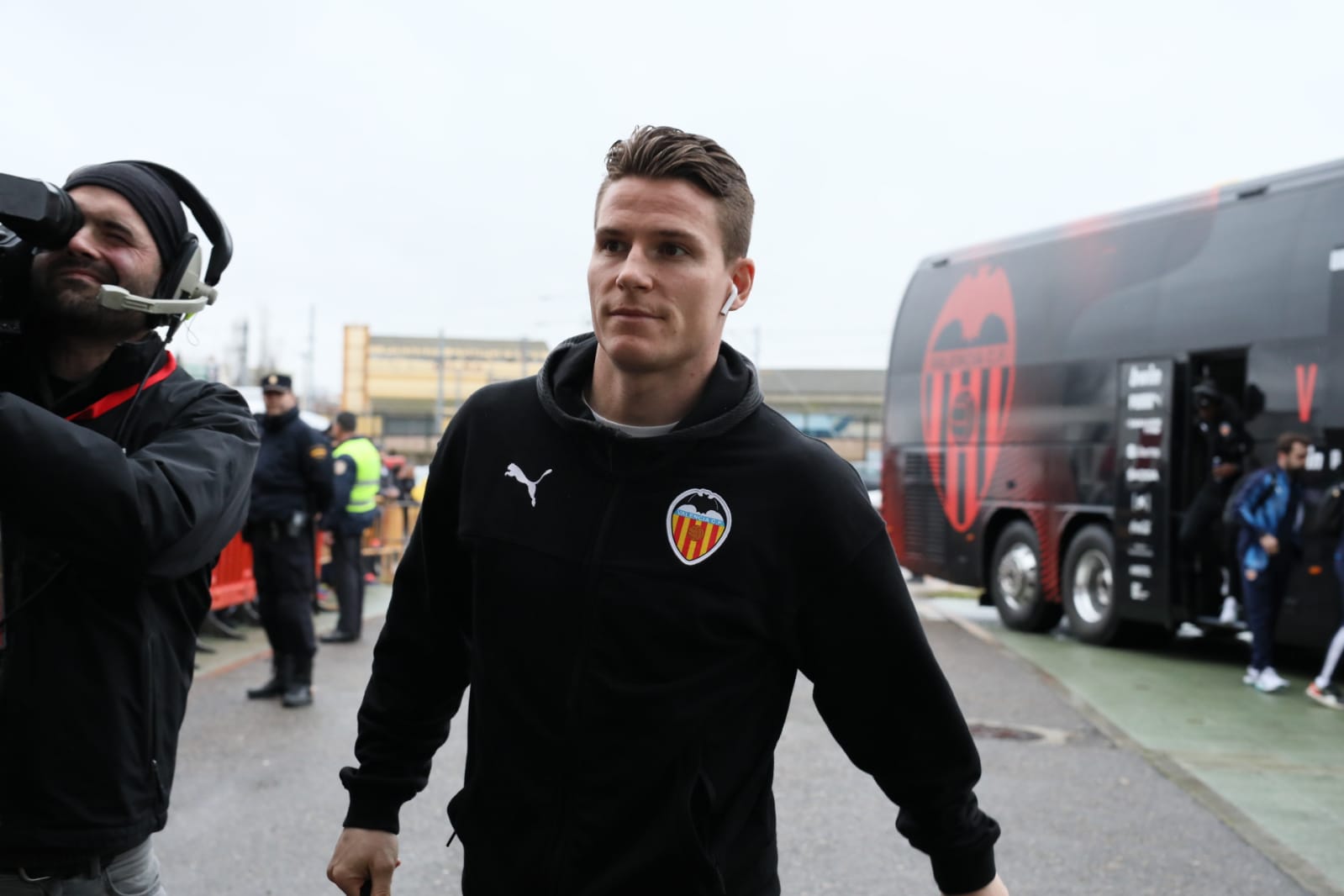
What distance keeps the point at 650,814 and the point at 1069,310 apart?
11.1 m

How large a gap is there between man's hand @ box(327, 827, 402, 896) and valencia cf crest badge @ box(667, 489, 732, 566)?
0.80 metres

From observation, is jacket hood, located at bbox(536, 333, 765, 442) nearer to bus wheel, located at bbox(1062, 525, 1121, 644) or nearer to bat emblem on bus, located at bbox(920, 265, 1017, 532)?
bus wheel, located at bbox(1062, 525, 1121, 644)

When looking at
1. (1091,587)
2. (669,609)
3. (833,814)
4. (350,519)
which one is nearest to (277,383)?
(350,519)

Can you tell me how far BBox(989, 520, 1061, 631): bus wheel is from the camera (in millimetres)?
12836

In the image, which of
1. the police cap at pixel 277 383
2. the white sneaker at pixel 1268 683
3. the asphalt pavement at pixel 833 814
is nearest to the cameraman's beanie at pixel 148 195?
the asphalt pavement at pixel 833 814

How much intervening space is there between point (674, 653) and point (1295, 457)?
27.6ft

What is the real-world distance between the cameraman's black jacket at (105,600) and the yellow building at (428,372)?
40813 mm

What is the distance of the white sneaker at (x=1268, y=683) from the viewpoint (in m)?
9.54

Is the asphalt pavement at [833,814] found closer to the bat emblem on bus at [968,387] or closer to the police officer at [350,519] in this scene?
the police officer at [350,519]

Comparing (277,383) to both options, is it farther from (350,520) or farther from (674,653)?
(674,653)

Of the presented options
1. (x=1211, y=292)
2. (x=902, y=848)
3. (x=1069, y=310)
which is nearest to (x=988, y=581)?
(x=1069, y=310)

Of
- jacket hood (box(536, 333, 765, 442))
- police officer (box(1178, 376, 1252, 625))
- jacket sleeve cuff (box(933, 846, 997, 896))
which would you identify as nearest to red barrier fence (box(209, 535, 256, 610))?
police officer (box(1178, 376, 1252, 625))

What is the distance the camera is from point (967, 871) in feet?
6.88

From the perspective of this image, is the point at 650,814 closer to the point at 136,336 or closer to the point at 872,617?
the point at 872,617
